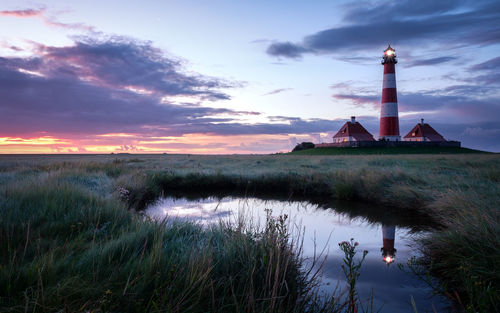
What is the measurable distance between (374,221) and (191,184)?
1031 cm

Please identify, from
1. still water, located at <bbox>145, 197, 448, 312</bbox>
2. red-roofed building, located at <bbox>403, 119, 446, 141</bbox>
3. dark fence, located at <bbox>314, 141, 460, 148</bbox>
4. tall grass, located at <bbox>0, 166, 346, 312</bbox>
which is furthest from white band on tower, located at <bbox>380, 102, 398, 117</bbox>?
tall grass, located at <bbox>0, 166, 346, 312</bbox>

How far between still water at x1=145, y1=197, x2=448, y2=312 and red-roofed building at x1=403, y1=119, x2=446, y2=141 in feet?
169

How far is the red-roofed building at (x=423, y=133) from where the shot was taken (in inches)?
2130

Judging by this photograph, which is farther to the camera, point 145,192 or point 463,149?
point 463,149

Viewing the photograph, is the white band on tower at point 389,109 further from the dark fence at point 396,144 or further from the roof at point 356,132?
the roof at point 356,132

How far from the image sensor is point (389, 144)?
43.2 meters

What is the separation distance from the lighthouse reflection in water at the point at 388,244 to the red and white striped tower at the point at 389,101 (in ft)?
121

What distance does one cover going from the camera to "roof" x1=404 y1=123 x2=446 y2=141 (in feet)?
178

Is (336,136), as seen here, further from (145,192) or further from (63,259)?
(63,259)

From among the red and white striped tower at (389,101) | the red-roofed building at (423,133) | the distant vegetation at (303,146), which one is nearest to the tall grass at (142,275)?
the red and white striped tower at (389,101)

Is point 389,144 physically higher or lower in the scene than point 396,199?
higher

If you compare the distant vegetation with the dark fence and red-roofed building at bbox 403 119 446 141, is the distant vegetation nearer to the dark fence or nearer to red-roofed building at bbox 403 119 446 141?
the dark fence

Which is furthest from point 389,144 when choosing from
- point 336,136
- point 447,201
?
point 447,201

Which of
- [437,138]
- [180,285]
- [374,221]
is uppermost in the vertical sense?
[437,138]
